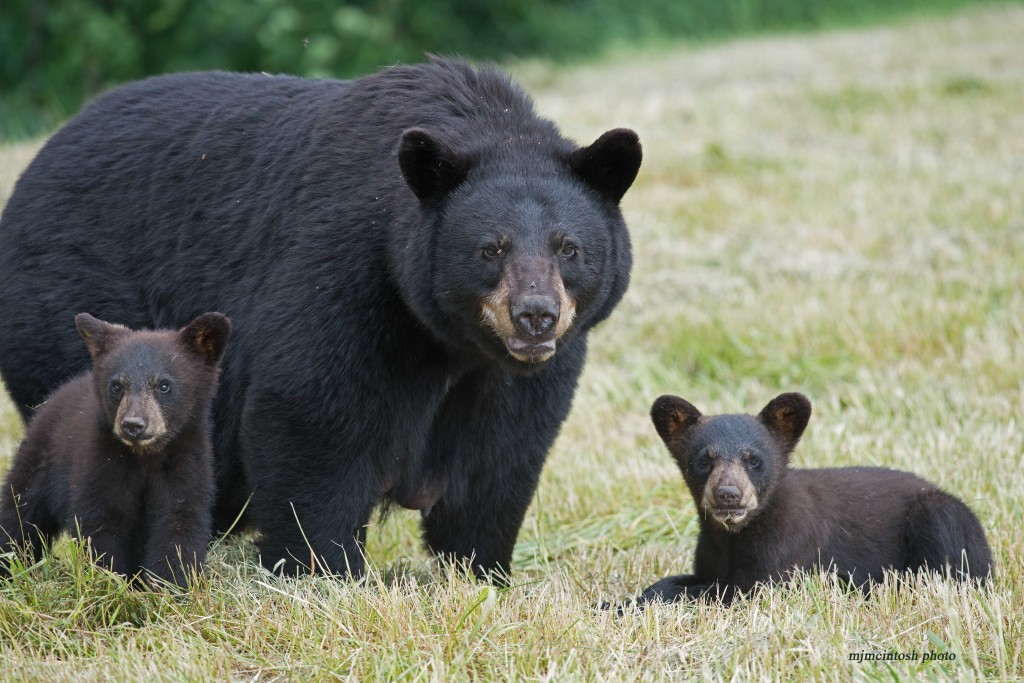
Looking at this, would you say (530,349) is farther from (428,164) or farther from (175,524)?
(175,524)

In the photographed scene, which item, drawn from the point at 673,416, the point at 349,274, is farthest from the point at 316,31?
the point at 349,274

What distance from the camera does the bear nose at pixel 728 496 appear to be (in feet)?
15.6

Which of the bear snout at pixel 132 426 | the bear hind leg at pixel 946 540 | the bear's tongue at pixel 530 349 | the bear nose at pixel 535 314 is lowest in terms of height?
the bear hind leg at pixel 946 540

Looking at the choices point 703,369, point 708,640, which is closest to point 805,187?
point 703,369

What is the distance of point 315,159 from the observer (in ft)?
16.5

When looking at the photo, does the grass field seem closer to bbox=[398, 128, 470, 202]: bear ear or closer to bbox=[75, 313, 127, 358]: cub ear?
bbox=[75, 313, 127, 358]: cub ear

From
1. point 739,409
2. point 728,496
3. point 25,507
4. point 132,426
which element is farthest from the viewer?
point 739,409

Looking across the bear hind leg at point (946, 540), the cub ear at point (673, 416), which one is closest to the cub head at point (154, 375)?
the cub ear at point (673, 416)

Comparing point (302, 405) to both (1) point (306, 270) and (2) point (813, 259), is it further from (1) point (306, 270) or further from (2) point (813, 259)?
(2) point (813, 259)

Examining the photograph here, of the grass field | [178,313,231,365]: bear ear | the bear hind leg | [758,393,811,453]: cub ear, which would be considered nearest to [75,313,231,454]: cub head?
[178,313,231,365]: bear ear

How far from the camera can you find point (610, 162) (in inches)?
180

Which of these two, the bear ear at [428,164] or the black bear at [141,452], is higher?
the bear ear at [428,164]

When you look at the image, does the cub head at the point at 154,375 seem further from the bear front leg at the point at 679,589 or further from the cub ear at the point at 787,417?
the cub ear at the point at 787,417

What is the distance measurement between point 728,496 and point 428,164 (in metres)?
1.66
